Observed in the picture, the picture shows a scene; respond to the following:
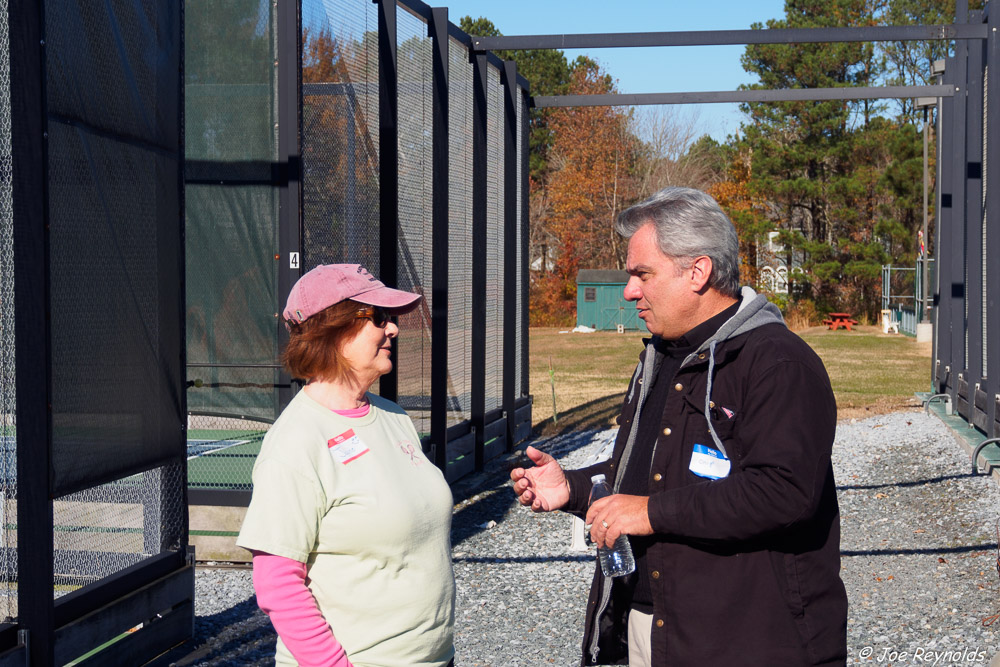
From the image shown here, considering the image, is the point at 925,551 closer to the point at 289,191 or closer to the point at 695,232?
the point at 289,191

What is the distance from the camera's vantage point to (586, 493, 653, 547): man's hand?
2494mm

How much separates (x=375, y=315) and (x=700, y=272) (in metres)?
0.85

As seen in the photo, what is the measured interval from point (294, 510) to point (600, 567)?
0.83 metres

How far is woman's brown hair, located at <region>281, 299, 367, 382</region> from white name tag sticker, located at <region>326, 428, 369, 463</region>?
0.18 m

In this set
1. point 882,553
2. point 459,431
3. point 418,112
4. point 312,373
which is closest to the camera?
point 312,373

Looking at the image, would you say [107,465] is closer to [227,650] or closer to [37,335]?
[37,335]

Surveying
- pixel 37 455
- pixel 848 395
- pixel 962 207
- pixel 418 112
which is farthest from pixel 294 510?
pixel 848 395

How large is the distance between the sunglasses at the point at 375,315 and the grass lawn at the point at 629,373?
Answer: 33.6 feet

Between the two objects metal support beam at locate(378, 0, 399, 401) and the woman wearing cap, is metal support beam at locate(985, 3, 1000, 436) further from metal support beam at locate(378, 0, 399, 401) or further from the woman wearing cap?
the woman wearing cap

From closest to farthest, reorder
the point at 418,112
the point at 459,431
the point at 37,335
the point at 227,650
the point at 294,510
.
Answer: the point at 294,510, the point at 37,335, the point at 227,650, the point at 418,112, the point at 459,431

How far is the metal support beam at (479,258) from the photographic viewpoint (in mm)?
9883

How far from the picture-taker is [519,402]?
39.6 ft

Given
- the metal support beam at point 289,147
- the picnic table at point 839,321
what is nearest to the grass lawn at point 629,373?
the picnic table at point 839,321

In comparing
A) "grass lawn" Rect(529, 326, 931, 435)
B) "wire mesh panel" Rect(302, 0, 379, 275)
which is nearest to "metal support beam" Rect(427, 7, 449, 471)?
"wire mesh panel" Rect(302, 0, 379, 275)
